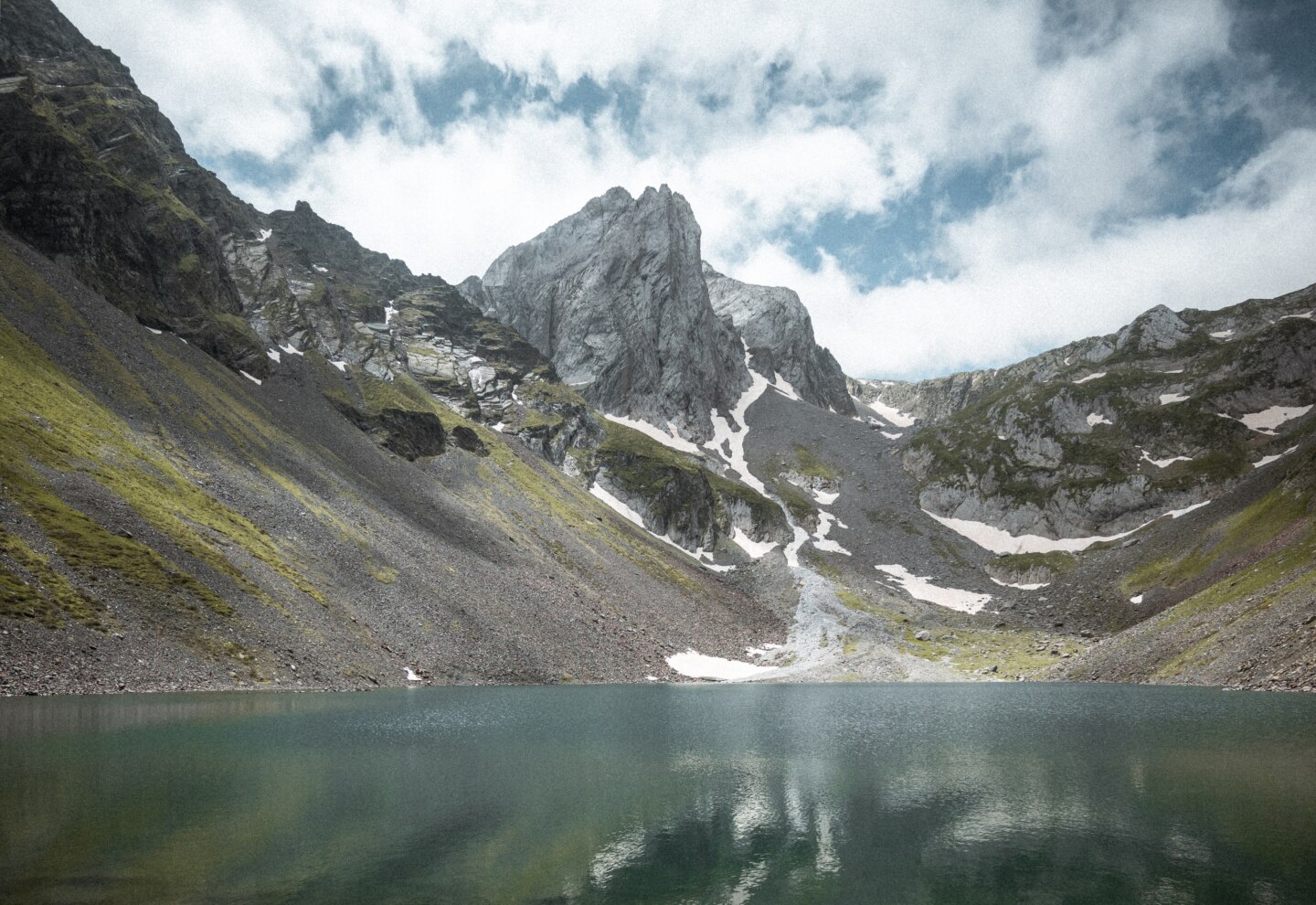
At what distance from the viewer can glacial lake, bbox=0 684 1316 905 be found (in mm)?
20625

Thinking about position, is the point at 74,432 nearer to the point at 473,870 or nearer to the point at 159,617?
the point at 159,617

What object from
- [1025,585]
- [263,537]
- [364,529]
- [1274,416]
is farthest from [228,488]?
[1274,416]

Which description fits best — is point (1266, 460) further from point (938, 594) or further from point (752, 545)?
point (752, 545)

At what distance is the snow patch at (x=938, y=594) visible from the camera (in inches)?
6673

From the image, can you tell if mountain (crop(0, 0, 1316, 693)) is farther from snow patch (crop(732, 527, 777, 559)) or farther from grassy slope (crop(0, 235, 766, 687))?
snow patch (crop(732, 527, 777, 559))

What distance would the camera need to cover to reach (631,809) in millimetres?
29797

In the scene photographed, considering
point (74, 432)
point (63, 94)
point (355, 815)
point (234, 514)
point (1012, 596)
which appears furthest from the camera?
point (1012, 596)

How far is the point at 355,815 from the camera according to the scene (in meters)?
27.4

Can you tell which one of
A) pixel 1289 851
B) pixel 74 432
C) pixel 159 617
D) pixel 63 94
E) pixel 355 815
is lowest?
pixel 355 815

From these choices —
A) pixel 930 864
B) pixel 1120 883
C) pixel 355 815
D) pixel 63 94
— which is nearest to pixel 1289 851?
pixel 1120 883

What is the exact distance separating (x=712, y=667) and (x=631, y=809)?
8864 cm

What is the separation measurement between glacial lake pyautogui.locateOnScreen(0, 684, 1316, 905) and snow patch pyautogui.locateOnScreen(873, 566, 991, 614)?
118 metres

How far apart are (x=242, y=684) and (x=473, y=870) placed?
48710 millimetres

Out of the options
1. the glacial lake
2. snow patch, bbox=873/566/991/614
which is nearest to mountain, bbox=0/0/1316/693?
snow patch, bbox=873/566/991/614
